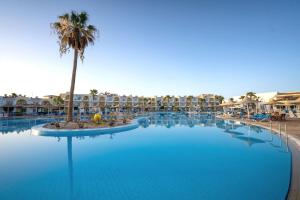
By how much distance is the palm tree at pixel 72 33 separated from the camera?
16.0 meters

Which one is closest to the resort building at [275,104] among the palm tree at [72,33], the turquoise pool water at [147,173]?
the turquoise pool water at [147,173]

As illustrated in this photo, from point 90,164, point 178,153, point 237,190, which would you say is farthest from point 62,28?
point 237,190

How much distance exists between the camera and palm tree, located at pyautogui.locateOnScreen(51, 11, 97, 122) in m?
16.0

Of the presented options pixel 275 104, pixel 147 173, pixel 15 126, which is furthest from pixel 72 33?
pixel 275 104

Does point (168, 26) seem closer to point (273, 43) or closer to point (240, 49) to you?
point (240, 49)

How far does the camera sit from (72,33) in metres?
15.9

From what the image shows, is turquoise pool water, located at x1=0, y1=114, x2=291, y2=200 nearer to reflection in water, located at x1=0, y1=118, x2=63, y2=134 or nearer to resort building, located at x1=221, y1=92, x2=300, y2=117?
reflection in water, located at x1=0, y1=118, x2=63, y2=134

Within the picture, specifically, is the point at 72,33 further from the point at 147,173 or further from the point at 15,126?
the point at 147,173

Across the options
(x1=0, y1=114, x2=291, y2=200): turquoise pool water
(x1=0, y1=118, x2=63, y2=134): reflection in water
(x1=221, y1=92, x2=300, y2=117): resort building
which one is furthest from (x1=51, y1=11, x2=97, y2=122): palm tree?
(x1=221, y1=92, x2=300, y2=117): resort building

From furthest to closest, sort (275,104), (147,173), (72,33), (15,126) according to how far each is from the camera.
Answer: (275,104) → (15,126) → (72,33) → (147,173)

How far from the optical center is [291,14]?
1134cm

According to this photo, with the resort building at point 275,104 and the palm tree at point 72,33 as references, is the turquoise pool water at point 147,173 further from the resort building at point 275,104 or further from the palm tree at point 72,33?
the resort building at point 275,104

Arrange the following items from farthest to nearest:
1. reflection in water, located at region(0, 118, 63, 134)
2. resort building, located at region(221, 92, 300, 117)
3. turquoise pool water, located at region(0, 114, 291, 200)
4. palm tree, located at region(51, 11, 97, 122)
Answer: resort building, located at region(221, 92, 300, 117), reflection in water, located at region(0, 118, 63, 134), palm tree, located at region(51, 11, 97, 122), turquoise pool water, located at region(0, 114, 291, 200)

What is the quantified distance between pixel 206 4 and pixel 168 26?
4613mm
